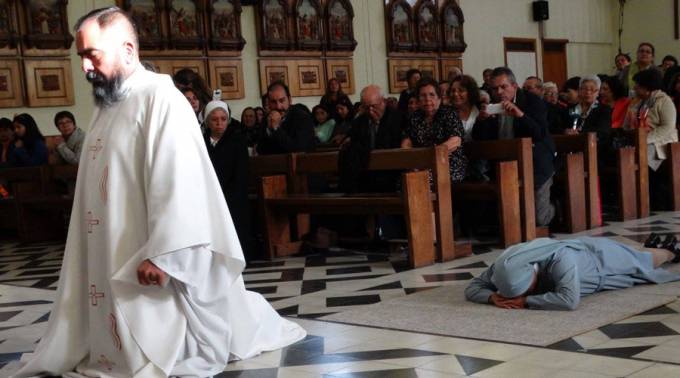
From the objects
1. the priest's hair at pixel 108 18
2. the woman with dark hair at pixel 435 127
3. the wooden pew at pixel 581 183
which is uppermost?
the priest's hair at pixel 108 18

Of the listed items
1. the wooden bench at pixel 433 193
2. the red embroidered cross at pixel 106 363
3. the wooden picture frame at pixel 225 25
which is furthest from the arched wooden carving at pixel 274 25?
the red embroidered cross at pixel 106 363

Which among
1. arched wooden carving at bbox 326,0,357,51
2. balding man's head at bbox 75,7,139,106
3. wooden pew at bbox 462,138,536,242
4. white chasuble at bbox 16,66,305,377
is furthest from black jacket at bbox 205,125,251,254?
arched wooden carving at bbox 326,0,357,51

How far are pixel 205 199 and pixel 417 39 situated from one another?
40.6ft

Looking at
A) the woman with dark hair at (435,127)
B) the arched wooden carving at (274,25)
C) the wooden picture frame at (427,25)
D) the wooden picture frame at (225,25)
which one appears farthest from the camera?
the wooden picture frame at (427,25)

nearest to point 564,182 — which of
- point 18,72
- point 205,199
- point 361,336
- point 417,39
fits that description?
point 361,336

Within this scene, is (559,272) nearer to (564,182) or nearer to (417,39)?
(564,182)

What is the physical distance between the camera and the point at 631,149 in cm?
855

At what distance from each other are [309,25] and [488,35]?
4.38 m

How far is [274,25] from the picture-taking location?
13.9 metres

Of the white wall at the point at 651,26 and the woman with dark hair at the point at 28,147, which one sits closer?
the woman with dark hair at the point at 28,147

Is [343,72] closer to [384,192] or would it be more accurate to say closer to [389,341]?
[384,192]

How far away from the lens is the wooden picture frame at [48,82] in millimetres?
11672

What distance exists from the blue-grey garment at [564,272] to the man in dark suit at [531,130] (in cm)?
238

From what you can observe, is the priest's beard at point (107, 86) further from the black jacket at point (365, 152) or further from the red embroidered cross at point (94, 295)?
the black jacket at point (365, 152)
